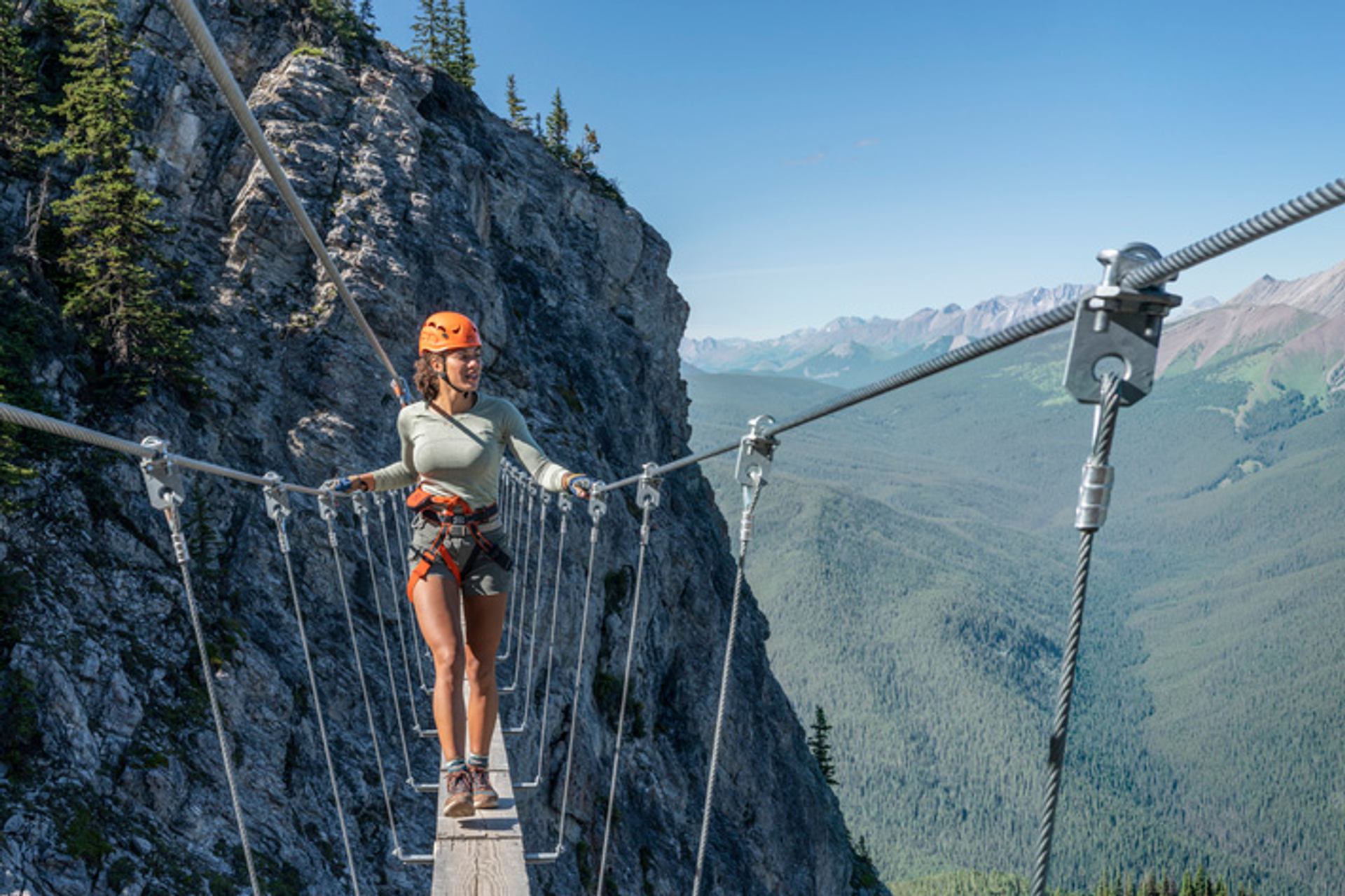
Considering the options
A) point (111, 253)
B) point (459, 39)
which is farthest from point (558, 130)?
point (111, 253)

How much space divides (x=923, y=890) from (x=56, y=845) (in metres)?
116

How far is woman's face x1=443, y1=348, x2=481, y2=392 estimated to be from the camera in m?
5.20

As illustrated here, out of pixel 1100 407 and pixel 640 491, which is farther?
pixel 640 491

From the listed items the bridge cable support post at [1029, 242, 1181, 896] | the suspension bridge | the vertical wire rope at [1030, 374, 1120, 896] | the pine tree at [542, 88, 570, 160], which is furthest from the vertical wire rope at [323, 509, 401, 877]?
the pine tree at [542, 88, 570, 160]

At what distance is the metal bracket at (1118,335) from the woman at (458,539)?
3774mm

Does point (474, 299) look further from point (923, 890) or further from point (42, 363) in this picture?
point (923, 890)

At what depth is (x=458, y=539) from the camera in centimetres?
514

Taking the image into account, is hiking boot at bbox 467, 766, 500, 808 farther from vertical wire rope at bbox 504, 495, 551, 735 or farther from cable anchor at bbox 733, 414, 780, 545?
vertical wire rope at bbox 504, 495, 551, 735

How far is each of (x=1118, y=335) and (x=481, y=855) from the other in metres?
4.53

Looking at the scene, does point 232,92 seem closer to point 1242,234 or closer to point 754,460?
point 754,460

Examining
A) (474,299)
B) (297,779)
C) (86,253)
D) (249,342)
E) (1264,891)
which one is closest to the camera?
(297,779)

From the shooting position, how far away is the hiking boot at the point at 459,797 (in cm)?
521

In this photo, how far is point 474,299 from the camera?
74.0 feet

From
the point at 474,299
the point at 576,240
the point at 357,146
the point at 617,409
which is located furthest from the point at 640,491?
the point at 576,240
